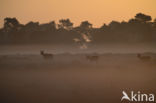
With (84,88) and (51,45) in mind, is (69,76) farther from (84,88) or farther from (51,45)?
(51,45)

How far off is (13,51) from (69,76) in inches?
123

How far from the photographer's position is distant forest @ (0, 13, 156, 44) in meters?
6.88

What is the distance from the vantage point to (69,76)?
5.62 meters

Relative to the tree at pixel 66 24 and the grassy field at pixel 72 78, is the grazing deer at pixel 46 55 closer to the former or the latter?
the grassy field at pixel 72 78

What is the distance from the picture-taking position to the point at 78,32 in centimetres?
708

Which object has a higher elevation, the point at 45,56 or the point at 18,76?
the point at 45,56

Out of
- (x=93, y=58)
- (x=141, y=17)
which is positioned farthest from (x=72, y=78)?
(x=141, y=17)

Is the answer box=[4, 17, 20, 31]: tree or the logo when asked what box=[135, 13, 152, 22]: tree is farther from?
box=[4, 17, 20, 31]: tree

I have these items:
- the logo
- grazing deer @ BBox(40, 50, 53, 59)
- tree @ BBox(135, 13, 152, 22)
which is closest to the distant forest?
tree @ BBox(135, 13, 152, 22)

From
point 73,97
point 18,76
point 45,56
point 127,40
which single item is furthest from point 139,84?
point 45,56

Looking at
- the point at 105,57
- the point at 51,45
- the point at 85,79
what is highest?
the point at 51,45

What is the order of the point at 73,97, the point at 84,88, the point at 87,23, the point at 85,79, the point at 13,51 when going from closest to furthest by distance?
the point at 73,97, the point at 84,88, the point at 85,79, the point at 87,23, the point at 13,51

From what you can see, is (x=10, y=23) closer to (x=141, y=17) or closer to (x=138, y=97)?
(x=141, y=17)

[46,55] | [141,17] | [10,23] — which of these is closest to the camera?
[141,17]
